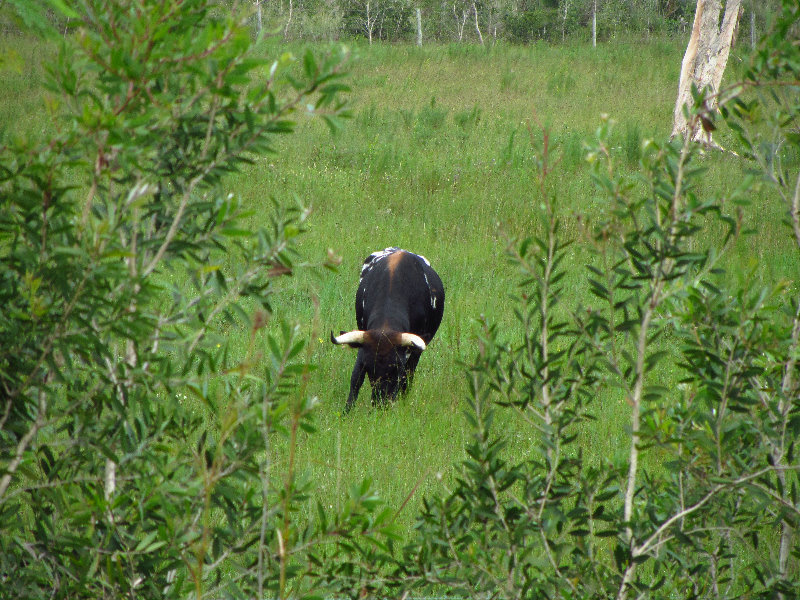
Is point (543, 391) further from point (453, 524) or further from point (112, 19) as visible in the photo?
point (112, 19)

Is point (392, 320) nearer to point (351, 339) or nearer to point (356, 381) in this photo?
point (351, 339)

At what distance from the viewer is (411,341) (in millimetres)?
6590

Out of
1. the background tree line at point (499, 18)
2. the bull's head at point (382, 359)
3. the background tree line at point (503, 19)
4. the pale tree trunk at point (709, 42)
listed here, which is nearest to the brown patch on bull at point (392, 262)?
the bull's head at point (382, 359)

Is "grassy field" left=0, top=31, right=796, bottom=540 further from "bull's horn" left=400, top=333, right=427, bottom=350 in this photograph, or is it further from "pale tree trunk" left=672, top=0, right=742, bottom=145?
"pale tree trunk" left=672, top=0, right=742, bottom=145

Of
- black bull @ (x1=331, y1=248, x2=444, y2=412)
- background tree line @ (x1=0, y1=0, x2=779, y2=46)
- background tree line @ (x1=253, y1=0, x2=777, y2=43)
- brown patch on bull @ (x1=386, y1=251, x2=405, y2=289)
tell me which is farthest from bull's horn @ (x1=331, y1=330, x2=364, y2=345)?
background tree line @ (x1=253, y1=0, x2=777, y2=43)

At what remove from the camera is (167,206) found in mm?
2127

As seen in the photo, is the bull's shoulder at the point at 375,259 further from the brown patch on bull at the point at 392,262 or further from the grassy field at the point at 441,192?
the grassy field at the point at 441,192

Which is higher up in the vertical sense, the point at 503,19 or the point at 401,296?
the point at 503,19

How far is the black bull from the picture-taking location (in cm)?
656

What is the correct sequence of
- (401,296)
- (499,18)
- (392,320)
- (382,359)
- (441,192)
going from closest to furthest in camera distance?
(382,359)
(392,320)
(401,296)
(441,192)
(499,18)

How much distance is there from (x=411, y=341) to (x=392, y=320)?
54 cm

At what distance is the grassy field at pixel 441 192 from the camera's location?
5.66 metres

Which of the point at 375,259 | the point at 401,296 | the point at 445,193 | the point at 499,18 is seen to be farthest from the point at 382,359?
the point at 499,18

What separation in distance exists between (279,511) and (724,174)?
12351 millimetres
